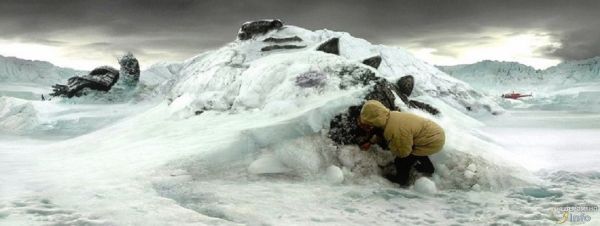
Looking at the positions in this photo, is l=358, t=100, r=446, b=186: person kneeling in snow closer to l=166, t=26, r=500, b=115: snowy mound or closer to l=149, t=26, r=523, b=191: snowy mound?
l=149, t=26, r=523, b=191: snowy mound

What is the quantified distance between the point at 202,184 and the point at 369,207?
2.52 meters

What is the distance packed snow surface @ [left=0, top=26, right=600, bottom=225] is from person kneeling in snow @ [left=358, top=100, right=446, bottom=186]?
321mm

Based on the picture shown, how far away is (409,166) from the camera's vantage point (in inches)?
318

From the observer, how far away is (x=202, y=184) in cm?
779

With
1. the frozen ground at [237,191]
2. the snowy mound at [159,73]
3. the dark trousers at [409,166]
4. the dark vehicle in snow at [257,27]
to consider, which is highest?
the dark vehicle in snow at [257,27]

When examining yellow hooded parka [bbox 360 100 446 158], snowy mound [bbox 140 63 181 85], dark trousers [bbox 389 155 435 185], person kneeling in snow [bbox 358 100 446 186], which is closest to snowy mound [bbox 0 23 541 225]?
dark trousers [bbox 389 155 435 185]

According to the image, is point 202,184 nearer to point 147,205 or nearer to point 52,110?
point 147,205

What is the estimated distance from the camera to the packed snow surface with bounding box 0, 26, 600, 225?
6375 millimetres

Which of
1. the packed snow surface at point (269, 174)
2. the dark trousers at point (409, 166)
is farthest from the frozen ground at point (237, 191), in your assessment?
the dark trousers at point (409, 166)

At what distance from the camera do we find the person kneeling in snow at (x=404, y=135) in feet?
25.4

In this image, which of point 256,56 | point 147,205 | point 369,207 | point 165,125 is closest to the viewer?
point 147,205

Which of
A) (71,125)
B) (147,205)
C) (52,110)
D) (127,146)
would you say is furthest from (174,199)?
(52,110)

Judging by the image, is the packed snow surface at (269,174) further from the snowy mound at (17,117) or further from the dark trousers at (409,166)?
the snowy mound at (17,117)

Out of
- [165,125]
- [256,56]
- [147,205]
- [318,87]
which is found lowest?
[147,205]
